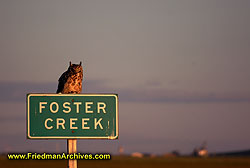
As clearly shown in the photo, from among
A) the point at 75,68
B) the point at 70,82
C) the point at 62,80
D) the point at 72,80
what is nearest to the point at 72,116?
the point at 70,82

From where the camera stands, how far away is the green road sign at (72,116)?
444 inches

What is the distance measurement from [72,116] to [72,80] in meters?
2.40

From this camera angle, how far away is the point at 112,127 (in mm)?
11289

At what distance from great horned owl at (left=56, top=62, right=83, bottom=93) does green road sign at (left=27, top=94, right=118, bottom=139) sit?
100 cm

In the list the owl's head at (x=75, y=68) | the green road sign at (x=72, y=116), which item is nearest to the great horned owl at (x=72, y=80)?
the owl's head at (x=75, y=68)

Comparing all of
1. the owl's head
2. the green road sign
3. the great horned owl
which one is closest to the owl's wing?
the great horned owl

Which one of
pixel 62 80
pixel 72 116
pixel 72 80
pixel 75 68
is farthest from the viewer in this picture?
pixel 75 68

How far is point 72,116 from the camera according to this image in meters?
11.4

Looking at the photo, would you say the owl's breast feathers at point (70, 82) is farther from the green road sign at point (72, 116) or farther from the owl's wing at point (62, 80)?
the green road sign at point (72, 116)

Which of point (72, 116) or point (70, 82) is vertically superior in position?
point (70, 82)

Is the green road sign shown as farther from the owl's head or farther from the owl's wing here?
the owl's head

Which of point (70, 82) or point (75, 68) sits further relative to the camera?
point (75, 68)

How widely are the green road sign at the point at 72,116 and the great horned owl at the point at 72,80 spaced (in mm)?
1004

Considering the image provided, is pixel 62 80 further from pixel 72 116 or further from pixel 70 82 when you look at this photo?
pixel 72 116
